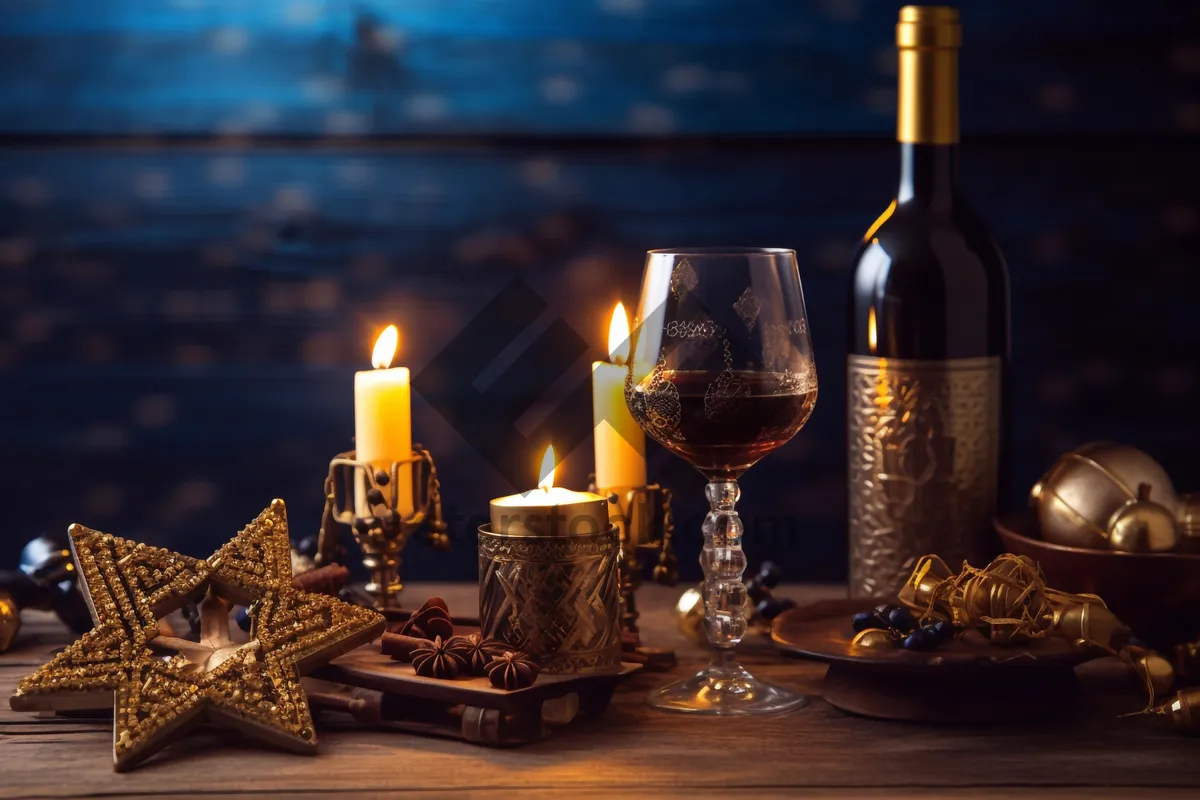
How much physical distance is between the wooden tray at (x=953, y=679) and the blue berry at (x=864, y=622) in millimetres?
30

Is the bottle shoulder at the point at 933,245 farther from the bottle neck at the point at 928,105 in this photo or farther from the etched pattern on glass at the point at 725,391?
the etched pattern on glass at the point at 725,391

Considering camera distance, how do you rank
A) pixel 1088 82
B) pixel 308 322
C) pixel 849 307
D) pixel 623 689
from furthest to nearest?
1. pixel 308 322
2. pixel 1088 82
3. pixel 849 307
4. pixel 623 689

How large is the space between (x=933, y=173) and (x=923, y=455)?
25cm

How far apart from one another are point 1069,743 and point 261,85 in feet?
4.02

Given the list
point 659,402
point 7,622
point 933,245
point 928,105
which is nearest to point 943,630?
point 659,402

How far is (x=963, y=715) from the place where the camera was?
0.92m

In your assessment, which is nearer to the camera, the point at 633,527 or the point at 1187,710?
the point at 1187,710

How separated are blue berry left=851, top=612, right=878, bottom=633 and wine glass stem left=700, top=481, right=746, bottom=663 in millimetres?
84

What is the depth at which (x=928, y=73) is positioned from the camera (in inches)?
45.6

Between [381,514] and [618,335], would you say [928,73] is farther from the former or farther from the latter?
[381,514]

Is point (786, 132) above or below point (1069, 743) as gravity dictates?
above

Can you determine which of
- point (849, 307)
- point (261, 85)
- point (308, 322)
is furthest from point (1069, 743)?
point (261, 85)

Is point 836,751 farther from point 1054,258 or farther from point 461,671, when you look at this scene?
point 1054,258

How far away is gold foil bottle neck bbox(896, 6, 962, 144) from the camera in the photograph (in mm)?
1136
